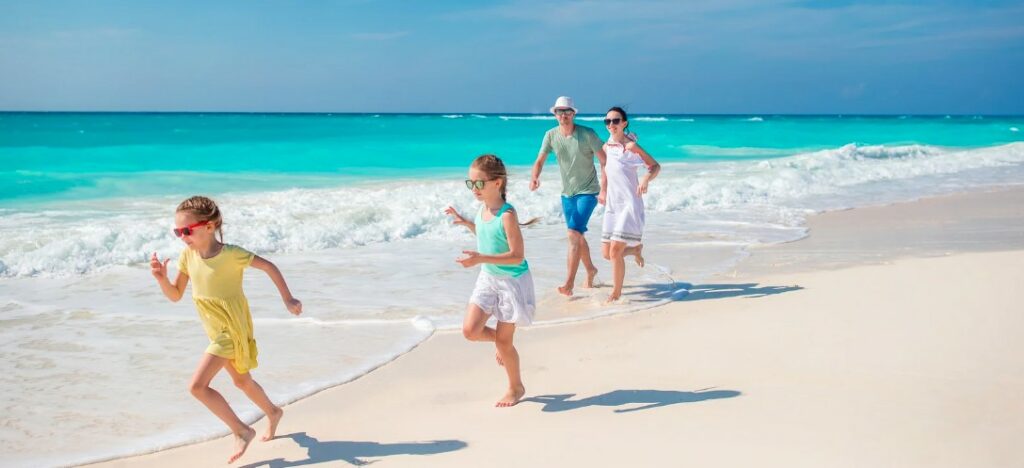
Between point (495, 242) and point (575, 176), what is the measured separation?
3205 mm

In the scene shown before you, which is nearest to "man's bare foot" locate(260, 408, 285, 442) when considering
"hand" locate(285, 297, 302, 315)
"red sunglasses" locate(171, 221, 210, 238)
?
"hand" locate(285, 297, 302, 315)

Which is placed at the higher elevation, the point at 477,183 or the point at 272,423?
the point at 477,183

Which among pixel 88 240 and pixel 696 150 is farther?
pixel 696 150

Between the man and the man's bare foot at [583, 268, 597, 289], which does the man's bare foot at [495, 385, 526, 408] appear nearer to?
the man

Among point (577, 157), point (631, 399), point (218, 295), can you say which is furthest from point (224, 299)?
point (577, 157)

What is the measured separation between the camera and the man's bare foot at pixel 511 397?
14.9 ft

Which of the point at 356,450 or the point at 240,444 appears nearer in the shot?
the point at 240,444

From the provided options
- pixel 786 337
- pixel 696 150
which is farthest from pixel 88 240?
pixel 696 150

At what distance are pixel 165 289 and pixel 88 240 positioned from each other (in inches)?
252

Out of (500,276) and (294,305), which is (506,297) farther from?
(294,305)

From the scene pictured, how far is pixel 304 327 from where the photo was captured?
6426mm

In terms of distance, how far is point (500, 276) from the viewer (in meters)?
4.50

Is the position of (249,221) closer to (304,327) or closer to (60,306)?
(60,306)

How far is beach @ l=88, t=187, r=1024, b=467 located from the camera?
3799 millimetres
